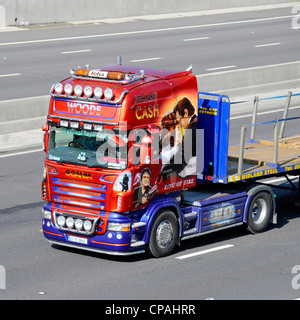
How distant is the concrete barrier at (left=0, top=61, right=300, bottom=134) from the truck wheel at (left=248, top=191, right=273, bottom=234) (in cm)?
943

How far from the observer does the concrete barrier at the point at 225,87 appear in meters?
22.3

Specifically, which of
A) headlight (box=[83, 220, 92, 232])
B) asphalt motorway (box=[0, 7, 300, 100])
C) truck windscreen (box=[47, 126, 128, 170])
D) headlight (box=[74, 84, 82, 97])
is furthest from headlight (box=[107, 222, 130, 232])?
asphalt motorway (box=[0, 7, 300, 100])

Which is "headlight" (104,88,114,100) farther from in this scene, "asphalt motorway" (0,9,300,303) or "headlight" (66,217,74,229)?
"asphalt motorway" (0,9,300,303)

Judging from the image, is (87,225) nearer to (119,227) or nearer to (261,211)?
(119,227)

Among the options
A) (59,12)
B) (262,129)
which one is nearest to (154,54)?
(59,12)

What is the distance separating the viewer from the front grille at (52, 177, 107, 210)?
12.8m

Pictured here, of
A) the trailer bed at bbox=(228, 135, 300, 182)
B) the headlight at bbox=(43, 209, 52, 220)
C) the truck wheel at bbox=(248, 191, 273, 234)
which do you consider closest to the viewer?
the headlight at bbox=(43, 209, 52, 220)

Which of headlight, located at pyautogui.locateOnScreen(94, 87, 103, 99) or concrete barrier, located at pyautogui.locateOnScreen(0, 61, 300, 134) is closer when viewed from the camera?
headlight, located at pyautogui.locateOnScreen(94, 87, 103, 99)

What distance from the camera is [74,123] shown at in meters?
12.8

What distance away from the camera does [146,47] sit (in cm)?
3622

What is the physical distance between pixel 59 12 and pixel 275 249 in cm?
2864

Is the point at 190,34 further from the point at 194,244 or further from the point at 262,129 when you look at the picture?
the point at 194,244

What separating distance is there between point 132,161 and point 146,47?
24.2 metres

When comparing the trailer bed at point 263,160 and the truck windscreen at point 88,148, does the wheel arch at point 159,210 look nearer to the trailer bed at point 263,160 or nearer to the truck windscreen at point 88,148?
the truck windscreen at point 88,148
